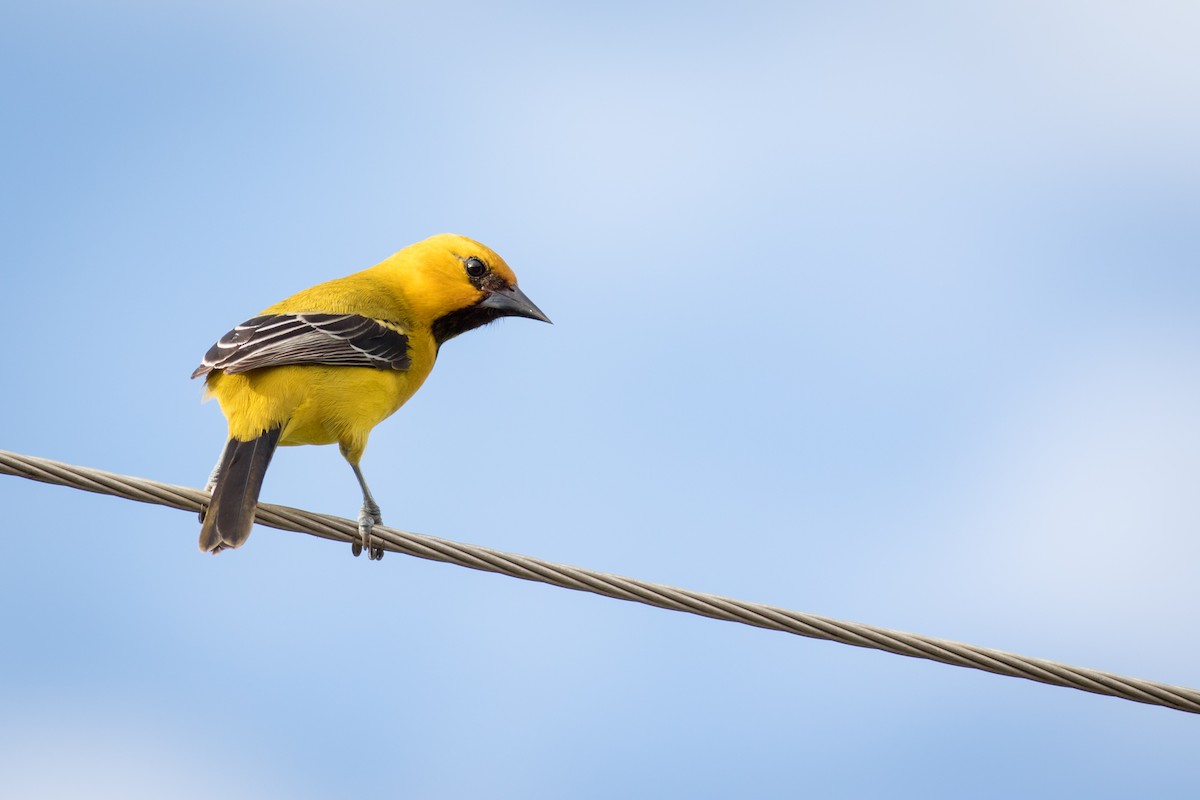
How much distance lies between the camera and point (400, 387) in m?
8.12

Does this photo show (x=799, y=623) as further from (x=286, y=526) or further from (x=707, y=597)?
(x=286, y=526)

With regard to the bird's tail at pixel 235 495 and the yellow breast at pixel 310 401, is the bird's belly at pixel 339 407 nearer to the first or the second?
the yellow breast at pixel 310 401

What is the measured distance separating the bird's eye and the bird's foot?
2.32 metres

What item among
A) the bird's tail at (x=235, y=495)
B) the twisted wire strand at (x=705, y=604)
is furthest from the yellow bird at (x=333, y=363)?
the twisted wire strand at (x=705, y=604)

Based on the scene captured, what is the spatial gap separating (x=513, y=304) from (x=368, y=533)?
143 inches

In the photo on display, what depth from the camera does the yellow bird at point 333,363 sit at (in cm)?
669

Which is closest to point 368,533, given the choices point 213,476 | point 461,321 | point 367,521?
point 367,521

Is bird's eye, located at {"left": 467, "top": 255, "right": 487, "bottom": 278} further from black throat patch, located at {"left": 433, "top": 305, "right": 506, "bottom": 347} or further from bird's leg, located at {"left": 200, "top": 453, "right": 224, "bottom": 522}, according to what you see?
bird's leg, located at {"left": 200, "top": 453, "right": 224, "bottom": 522}

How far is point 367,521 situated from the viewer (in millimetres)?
6555

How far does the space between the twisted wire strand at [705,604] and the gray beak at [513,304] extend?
3.81 meters

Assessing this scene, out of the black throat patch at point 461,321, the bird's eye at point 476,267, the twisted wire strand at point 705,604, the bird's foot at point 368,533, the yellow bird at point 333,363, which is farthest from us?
the bird's eye at point 476,267

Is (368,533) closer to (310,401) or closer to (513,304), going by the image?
(310,401)

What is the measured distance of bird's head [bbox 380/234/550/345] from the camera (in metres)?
8.96

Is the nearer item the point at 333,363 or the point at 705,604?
the point at 705,604
